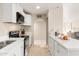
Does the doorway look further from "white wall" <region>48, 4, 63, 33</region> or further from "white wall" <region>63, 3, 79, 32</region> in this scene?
"white wall" <region>63, 3, 79, 32</region>

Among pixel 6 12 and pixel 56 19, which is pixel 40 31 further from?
pixel 6 12

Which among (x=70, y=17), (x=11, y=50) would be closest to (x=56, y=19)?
(x=70, y=17)

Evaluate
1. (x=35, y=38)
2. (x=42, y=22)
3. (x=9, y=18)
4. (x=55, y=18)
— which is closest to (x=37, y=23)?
(x=42, y=22)

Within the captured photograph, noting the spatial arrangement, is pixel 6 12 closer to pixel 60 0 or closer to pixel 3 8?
pixel 3 8

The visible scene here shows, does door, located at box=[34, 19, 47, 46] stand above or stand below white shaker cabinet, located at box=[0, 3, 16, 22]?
below

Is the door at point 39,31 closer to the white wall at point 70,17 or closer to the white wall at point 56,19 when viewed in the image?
the white wall at point 56,19

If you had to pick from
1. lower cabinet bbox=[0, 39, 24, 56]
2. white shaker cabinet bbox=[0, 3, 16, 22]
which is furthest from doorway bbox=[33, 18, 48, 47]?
lower cabinet bbox=[0, 39, 24, 56]

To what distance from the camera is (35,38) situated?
26.5 ft

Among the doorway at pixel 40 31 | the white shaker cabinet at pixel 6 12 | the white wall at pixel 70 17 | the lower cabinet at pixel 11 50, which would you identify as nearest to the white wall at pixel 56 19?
the white wall at pixel 70 17

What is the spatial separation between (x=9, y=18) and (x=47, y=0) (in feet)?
6.99

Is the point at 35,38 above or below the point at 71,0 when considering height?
below

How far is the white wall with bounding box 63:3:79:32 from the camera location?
4961 millimetres

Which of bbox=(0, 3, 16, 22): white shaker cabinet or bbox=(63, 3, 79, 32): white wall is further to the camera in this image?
bbox=(63, 3, 79, 32): white wall

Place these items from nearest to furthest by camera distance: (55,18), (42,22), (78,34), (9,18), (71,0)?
(71,0) → (9,18) → (78,34) → (55,18) → (42,22)
